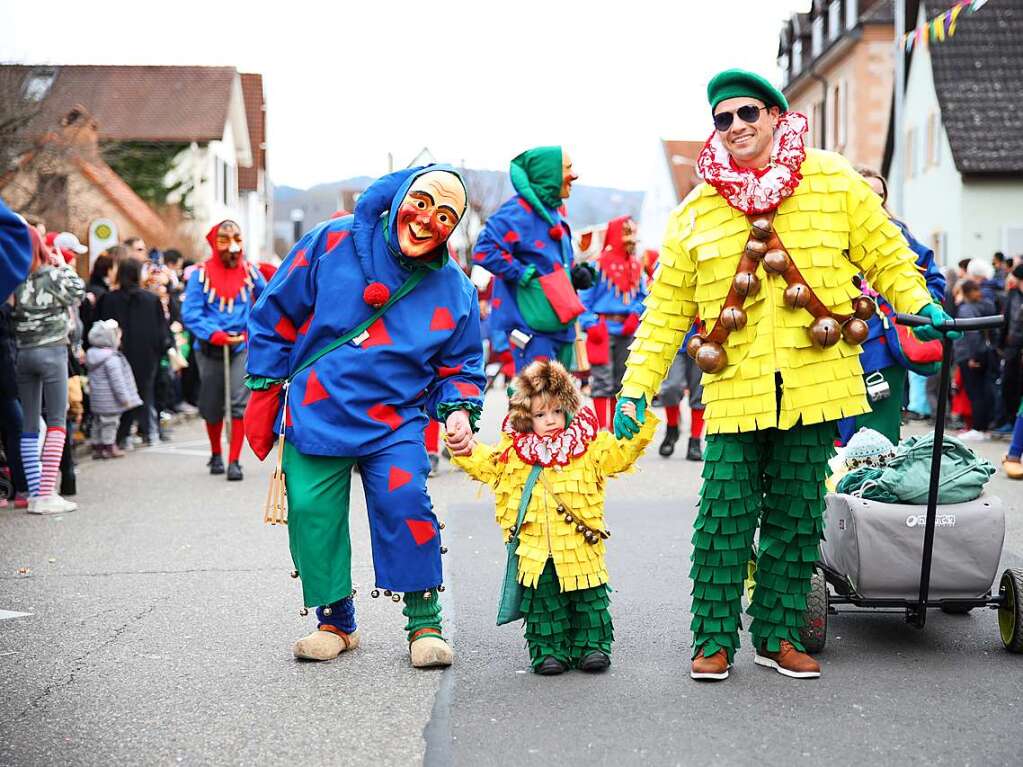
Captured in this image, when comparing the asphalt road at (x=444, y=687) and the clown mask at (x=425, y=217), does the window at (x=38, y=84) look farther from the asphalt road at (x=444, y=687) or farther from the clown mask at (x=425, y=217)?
the clown mask at (x=425, y=217)

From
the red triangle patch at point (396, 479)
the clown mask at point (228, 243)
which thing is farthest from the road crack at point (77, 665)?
the clown mask at point (228, 243)

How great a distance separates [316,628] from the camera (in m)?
5.73

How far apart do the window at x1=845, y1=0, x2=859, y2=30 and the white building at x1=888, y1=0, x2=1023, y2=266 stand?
20.5 ft

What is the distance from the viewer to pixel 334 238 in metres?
5.10

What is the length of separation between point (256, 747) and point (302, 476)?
3.86 ft

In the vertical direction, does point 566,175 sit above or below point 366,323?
Answer: above

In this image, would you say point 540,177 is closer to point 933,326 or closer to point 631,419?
point 631,419

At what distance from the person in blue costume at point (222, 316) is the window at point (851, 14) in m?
30.3

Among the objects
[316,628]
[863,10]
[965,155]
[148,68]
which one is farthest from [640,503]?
[148,68]

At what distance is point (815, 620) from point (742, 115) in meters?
1.85

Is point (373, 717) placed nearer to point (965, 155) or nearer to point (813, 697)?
point (813, 697)

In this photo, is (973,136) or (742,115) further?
(973,136)

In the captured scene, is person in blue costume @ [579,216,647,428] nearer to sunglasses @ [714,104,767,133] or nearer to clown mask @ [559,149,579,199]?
clown mask @ [559,149,579,199]

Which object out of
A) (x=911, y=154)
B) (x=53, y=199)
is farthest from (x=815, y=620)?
(x=911, y=154)
